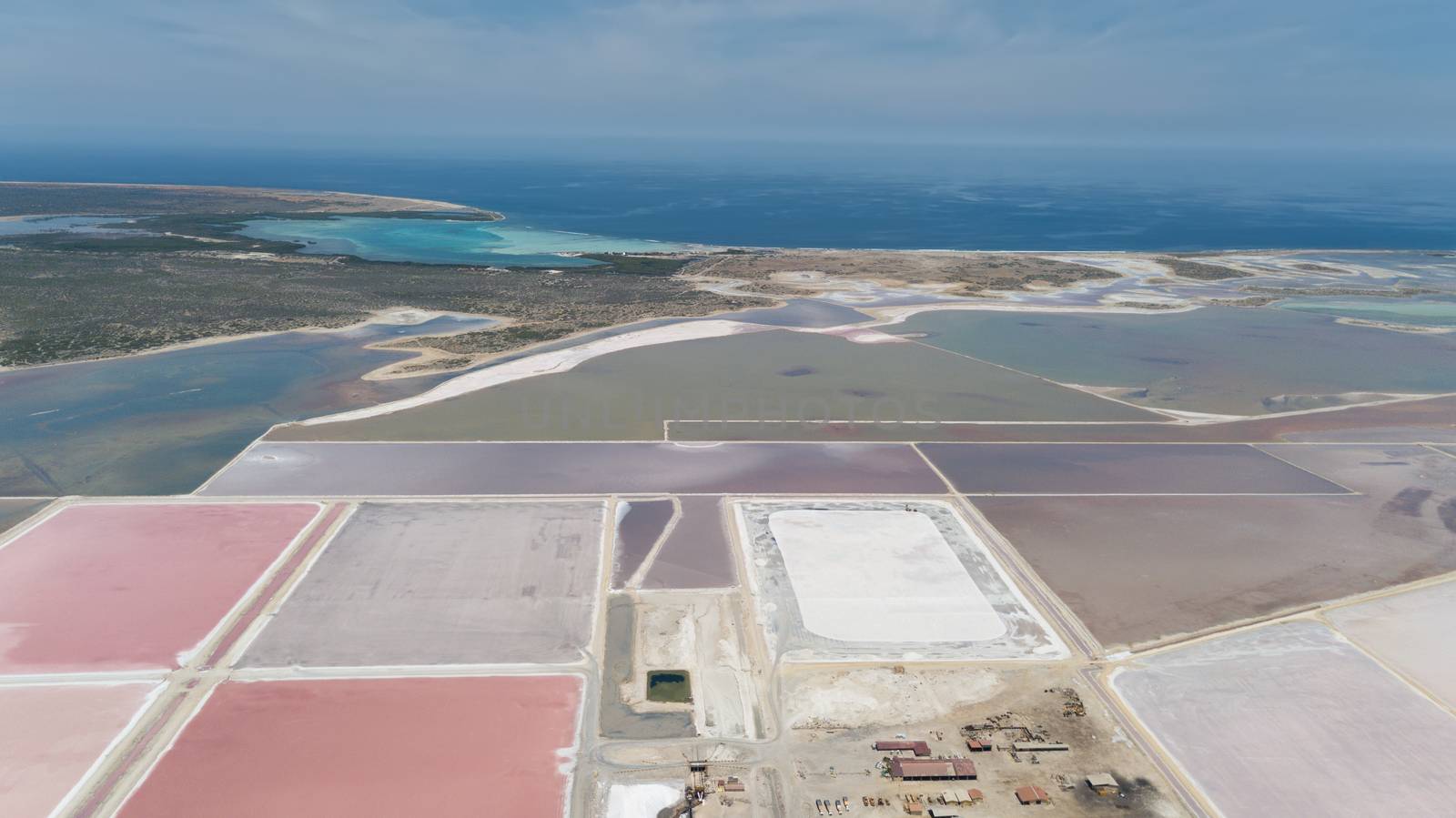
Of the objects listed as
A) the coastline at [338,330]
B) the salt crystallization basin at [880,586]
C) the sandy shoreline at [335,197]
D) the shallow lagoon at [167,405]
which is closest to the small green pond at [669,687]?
the salt crystallization basin at [880,586]

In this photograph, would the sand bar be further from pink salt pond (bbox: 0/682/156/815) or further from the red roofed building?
the red roofed building

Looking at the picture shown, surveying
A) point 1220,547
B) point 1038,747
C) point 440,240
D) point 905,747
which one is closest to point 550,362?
point 905,747

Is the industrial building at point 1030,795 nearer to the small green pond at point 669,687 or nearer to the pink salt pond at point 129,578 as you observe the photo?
the small green pond at point 669,687

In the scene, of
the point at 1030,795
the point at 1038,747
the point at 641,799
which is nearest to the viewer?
the point at 641,799

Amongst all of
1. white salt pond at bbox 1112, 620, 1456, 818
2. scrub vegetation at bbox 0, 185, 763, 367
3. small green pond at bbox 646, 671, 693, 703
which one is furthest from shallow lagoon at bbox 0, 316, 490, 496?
white salt pond at bbox 1112, 620, 1456, 818

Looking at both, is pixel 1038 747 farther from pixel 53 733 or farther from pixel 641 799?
pixel 53 733
